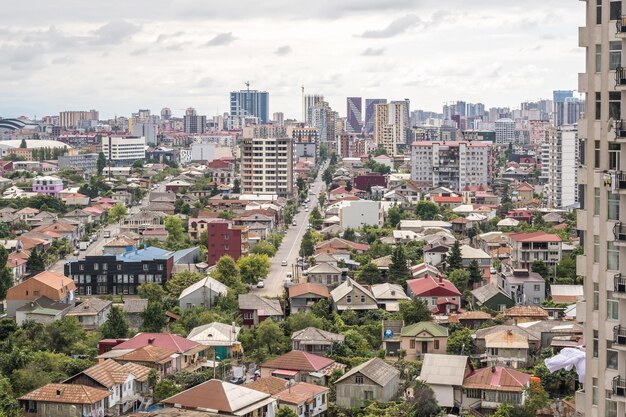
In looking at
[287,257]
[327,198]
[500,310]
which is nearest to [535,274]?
[500,310]

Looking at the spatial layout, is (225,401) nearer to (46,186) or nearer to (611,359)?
(611,359)

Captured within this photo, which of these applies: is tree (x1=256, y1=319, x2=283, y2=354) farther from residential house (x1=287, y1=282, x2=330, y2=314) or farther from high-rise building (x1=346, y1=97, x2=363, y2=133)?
high-rise building (x1=346, y1=97, x2=363, y2=133)

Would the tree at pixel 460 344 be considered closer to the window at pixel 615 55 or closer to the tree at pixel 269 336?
the tree at pixel 269 336

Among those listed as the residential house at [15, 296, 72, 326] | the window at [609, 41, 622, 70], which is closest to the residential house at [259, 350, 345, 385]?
the residential house at [15, 296, 72, 326]

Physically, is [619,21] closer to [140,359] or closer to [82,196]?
[140,359]

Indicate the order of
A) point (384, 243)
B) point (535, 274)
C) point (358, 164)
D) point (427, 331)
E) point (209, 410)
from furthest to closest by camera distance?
1. point (358, 164)
2. point (384, 243)
3. point (535, 274)
4. point (427, 331)
5. point (209, 410)

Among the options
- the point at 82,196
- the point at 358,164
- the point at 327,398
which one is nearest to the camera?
the point at 327,398

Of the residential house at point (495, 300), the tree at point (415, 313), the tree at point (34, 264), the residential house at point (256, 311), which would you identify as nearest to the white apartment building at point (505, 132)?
the tree at point (34, 264)

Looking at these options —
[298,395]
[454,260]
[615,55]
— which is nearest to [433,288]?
[454,260]
